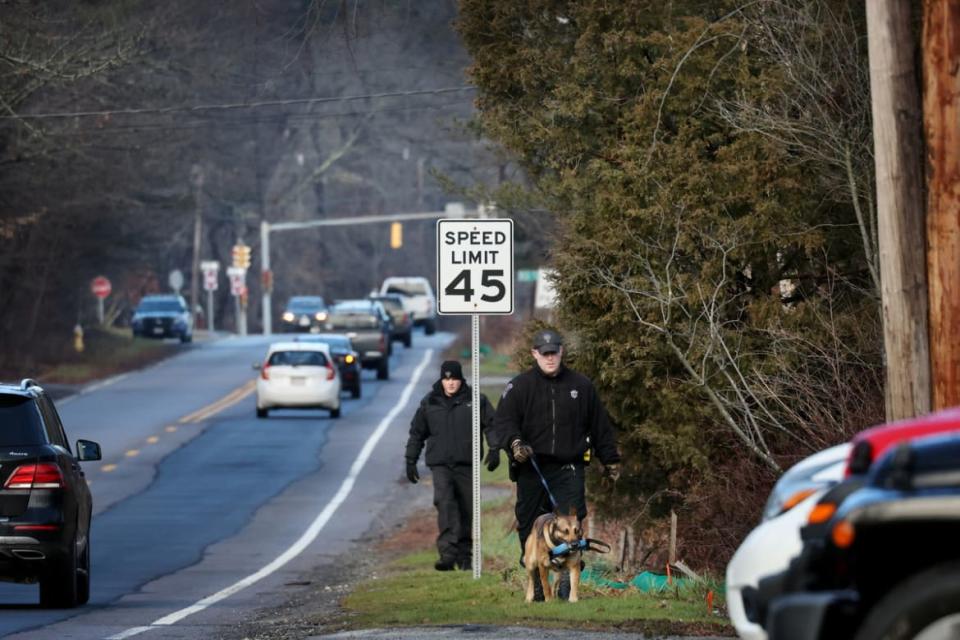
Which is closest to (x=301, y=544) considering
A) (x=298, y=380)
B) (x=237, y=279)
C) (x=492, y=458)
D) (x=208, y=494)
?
(x=208, y=494)

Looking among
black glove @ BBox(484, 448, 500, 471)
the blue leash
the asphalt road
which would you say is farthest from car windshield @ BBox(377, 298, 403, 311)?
the blue leash

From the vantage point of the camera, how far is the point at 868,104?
1531 cm

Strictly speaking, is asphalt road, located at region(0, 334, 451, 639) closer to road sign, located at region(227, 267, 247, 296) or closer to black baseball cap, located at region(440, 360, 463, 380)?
Answer: black baseball cap, located at region(440, 360, 463, 380)

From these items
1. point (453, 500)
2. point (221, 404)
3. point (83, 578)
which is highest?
point (453, 500)

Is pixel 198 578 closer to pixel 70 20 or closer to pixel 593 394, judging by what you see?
pixel 593 394

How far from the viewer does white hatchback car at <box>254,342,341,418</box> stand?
132ft

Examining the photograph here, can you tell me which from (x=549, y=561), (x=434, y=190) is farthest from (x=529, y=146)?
(x=434, y=190)

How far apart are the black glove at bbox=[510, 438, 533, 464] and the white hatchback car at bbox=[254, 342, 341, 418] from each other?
26.9m

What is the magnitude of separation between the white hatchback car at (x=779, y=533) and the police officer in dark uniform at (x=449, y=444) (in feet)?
32.5

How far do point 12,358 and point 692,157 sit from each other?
40606 mm

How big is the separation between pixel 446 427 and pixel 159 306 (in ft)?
186

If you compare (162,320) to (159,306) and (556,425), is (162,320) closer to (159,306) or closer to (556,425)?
(159,306)

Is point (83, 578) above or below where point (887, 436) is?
below

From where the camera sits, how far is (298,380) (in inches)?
1590
